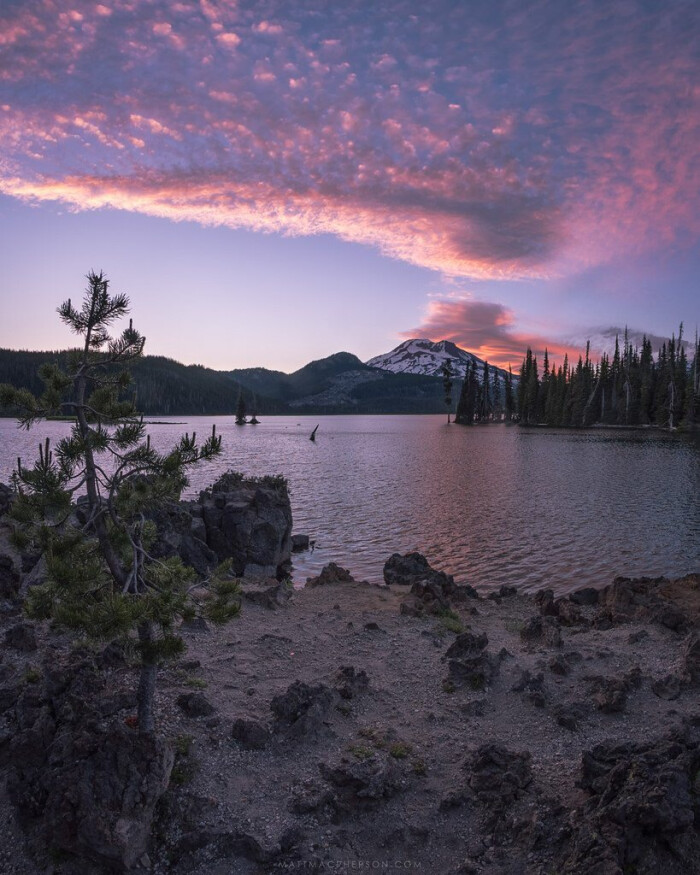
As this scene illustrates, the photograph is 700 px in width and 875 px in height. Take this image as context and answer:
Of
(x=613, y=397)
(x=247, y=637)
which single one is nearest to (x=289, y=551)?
(x=247, y=637)

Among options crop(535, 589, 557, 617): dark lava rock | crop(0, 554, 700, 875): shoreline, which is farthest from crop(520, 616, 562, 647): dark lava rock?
crop(535, 589, 557, 617): dark lava rock

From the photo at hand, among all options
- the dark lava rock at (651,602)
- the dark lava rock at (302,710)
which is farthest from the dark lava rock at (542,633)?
the dark lava rock at (302,710)

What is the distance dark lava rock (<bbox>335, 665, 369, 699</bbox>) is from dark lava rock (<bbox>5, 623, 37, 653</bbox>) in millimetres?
5317

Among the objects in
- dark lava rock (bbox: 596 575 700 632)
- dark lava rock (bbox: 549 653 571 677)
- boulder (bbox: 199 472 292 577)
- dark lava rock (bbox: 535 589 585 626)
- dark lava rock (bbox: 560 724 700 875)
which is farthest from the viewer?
boulder (bbox: 199 472 292 577)

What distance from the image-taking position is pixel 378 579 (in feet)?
62.0

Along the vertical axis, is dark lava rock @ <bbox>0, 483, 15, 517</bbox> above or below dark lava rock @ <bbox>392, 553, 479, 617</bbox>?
above

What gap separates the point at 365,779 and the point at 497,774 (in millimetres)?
1641

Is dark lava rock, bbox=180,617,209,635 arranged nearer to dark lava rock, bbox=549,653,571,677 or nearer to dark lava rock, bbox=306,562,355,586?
dark lava rock, bbox=306,562,355,586

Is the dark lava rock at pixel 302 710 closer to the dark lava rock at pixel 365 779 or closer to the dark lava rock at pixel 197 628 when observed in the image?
the dark lava rock at pixel 365 779

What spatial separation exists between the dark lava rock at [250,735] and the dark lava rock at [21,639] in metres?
4.24

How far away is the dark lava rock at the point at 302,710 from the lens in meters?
7.22

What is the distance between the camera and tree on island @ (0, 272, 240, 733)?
17.6 ft

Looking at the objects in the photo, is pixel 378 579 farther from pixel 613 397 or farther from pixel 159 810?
pixel 613 397

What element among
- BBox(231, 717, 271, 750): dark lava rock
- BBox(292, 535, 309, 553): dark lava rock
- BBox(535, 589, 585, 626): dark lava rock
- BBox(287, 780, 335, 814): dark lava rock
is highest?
BBox(231, 717, 271, 750): dark lava rock
